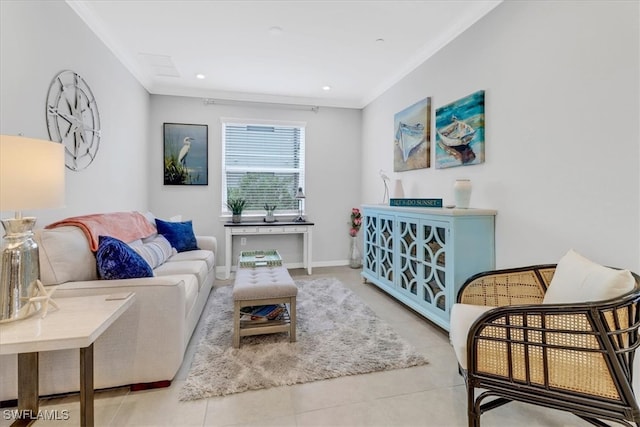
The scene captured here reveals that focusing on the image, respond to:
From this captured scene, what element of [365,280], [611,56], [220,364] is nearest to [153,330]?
[220,364]

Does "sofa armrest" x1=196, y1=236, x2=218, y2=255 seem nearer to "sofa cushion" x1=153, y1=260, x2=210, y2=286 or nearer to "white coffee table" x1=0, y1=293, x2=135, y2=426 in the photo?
"sofa cushion" x1=153, y1=260, x2=210, y2=286

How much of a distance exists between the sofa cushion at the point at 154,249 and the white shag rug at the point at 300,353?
2.22ft

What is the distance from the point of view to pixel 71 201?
240cm

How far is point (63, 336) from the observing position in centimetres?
116

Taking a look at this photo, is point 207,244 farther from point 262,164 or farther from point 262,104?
point 262,104

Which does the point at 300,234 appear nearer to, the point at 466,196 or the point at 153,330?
the point at 466,196

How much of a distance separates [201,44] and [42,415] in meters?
3.16

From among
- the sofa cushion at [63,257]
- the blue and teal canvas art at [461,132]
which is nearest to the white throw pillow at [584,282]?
the blue and teal canvas art at [461,132]

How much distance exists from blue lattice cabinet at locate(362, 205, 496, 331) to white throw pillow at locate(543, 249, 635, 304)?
28.2 inches

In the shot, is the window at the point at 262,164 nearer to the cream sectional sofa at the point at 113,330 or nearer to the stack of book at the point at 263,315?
the stack of book at the point at 263,315

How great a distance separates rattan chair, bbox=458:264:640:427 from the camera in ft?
3.72

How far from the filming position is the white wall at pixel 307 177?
4.30 m

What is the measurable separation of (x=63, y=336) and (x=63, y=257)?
0.79 m

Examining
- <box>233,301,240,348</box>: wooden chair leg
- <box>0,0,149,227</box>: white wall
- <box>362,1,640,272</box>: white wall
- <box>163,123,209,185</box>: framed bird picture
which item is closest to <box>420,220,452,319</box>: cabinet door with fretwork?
<box>362,1,640,272</box>: white wall
